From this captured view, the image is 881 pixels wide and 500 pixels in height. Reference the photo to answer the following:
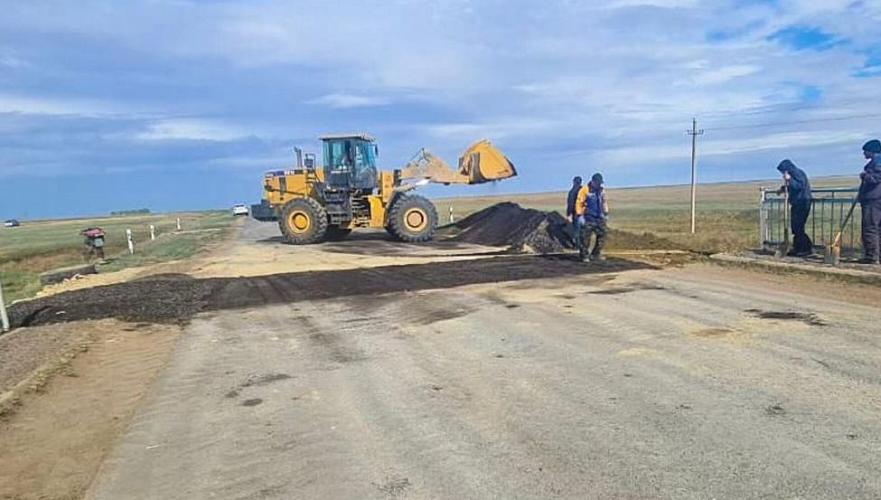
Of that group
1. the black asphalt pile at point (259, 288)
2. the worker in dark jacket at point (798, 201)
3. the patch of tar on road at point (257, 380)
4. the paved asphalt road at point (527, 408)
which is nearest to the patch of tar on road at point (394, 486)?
the paved asphalt road at point (527, 408)

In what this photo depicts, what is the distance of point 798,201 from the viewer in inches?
549

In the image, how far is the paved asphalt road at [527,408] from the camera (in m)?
4.48

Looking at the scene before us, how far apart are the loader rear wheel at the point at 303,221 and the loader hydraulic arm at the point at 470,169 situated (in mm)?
3264

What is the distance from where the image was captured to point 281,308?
11.7 m

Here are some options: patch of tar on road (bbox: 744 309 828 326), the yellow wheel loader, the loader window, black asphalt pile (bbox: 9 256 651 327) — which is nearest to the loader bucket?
the yellow wheel loader

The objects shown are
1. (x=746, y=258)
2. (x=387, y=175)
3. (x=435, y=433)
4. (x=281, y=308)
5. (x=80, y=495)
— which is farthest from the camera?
(x=387, y=175)

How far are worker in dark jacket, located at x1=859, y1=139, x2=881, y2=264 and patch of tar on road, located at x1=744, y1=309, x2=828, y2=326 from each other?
437 cm

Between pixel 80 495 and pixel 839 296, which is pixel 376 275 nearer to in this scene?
pixel 839 296

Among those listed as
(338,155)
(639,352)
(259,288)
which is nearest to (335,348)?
(639,352)

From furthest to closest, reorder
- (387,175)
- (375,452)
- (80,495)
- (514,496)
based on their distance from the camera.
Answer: (387,175) < (375,452) < (80,495) < (514,496)

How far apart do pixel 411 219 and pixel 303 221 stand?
376 cm

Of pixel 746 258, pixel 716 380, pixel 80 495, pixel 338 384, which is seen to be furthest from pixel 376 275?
pixel 80 495

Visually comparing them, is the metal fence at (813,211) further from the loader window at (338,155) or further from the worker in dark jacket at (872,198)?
the loader window at (338,155)

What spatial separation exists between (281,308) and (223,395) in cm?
505
